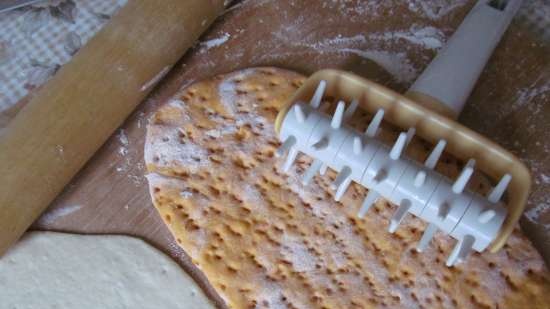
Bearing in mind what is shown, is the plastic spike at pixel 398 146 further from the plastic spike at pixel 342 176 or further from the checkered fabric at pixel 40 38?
Answer: the checkered fabric at pixel 40 38

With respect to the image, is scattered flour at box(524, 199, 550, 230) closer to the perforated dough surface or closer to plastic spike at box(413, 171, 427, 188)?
the perforated dough surface

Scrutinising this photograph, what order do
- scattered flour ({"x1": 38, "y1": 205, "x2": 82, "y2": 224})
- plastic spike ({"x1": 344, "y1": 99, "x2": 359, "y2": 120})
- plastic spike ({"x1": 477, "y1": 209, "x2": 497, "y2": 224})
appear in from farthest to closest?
1. scattered flour ({"x1": 38, "y1": 205, "x2": 82, "y2": 224})
2. plastic spike ({"x1": 344, "y1": 99, "x2": 359, "y2": 120})
3. plastic spike ({"x1": 477, "y1": 209, "x2": 497, "y2": 224})

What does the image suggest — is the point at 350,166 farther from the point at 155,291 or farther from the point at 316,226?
the point at 155,291

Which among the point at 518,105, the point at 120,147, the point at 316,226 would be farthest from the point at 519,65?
the point at 120,147

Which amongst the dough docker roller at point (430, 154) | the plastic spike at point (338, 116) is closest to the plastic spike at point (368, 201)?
the dough docker roller at point (430, 154)

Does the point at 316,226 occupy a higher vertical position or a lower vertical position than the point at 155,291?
higher

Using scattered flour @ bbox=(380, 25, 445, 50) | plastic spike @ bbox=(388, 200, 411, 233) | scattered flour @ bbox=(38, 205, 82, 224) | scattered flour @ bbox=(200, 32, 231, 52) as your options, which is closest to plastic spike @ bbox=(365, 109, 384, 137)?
plastic spike @ bbox=(388, 200, 411, 233)

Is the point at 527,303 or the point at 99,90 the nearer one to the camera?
the point at 527,303
